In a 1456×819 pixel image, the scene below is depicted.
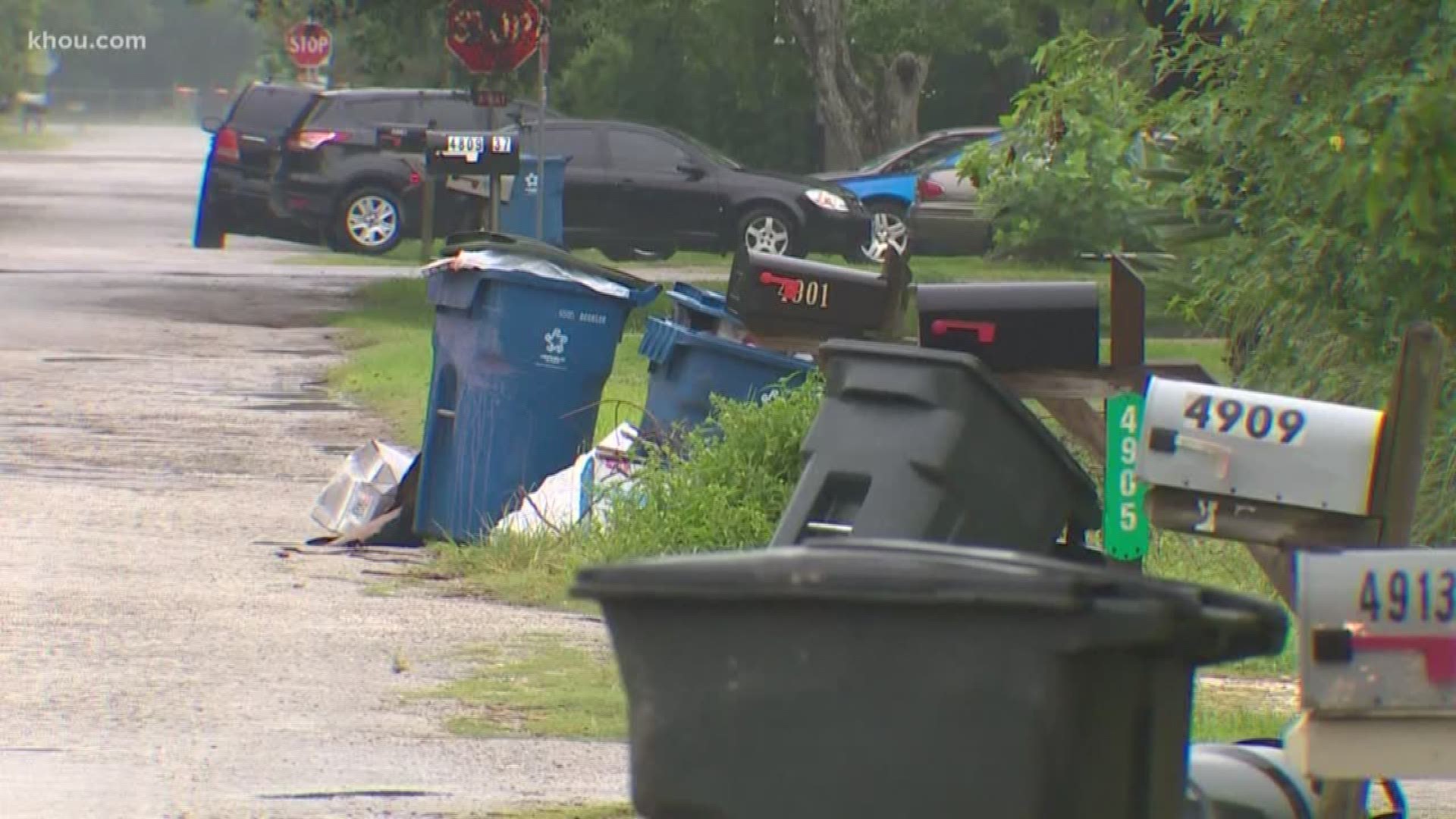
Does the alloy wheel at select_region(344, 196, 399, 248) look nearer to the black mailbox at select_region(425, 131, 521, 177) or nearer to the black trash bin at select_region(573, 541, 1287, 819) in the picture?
A: the black mailbox at select_region(425, 131, 521, 177)

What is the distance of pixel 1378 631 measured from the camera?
4219mm

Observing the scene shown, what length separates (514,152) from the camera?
53.9ft

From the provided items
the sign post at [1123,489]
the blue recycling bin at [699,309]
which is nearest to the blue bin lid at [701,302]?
the blue recycling bin at [699,309]

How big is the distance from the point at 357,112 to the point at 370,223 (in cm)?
117

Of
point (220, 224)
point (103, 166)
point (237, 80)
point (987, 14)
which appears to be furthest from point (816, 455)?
point (237, 80)

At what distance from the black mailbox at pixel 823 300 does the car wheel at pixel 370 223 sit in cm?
2117

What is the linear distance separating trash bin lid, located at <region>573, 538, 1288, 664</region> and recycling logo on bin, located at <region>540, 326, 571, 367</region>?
Answer: 700 centimetres

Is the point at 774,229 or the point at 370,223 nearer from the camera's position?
the point at 774,229

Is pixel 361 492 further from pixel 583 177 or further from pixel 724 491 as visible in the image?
pixel 583 177

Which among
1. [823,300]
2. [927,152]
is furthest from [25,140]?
[823,300]

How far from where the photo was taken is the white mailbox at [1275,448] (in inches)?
196

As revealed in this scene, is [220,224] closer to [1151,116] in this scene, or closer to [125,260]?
[125,260]

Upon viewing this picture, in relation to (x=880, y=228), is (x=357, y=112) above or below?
above

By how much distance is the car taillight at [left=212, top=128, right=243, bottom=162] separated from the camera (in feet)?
93.8
